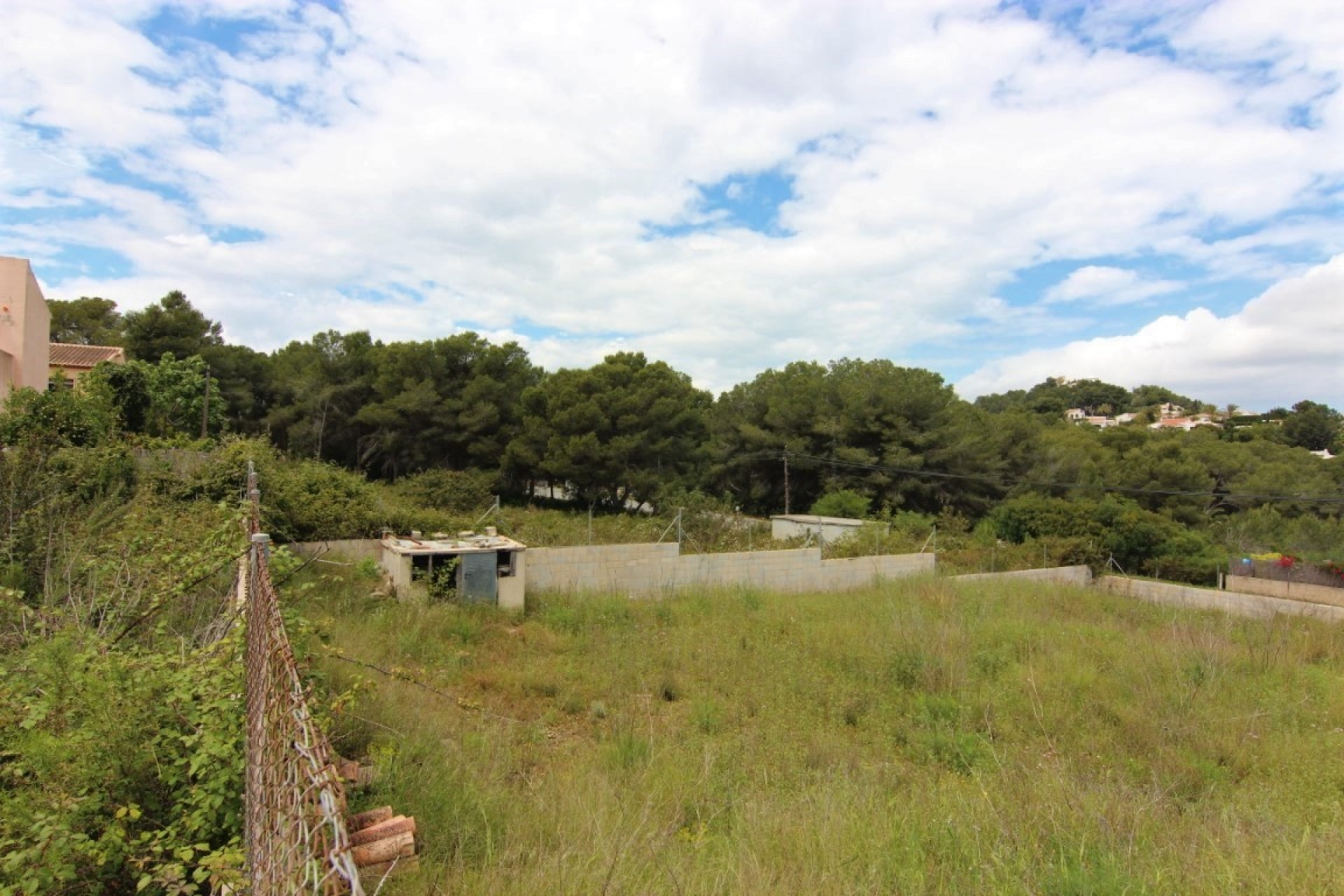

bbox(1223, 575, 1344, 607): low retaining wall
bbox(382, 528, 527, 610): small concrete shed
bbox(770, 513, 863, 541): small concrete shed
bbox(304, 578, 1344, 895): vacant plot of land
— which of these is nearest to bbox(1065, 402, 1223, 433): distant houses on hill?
bbox(1223, 575, 1344, 607): low retaining wall

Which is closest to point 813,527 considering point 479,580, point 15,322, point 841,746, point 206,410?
point 479,580

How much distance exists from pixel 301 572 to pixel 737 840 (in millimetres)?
7048

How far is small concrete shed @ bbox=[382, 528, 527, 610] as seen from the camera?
343 inches

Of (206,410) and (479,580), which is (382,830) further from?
(206,410)

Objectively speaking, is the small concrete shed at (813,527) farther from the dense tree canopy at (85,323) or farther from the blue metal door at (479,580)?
the dense tree canopy at (85,323)

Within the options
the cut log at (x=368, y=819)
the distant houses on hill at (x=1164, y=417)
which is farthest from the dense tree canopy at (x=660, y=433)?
the distant houses on hill at (x=1164, y=417)

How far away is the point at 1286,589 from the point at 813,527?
1182 cm

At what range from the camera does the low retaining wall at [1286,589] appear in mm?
15852

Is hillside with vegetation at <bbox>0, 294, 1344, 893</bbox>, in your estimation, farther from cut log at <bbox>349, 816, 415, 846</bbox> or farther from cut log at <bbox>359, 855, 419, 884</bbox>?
cut log at <bbox>349, 816, 415, 846</bbox>

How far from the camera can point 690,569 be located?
11.8 m

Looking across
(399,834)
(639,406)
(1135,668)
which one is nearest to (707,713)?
(399,834)

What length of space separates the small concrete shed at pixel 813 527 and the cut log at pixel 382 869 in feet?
48.9

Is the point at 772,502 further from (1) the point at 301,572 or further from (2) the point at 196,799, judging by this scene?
(2) the point at 196,799

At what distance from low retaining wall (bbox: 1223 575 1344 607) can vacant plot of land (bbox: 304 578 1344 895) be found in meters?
8.30
